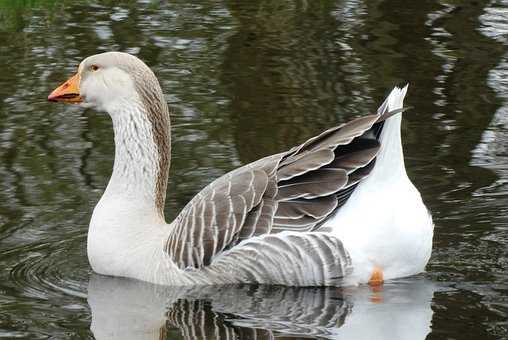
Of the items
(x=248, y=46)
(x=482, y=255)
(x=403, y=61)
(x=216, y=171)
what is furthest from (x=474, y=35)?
(x=482, y=255)

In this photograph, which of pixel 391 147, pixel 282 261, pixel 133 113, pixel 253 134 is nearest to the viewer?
pixel 391 147

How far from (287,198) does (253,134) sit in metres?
2.79

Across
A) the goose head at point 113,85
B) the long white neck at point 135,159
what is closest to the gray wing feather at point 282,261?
the long white neck at point 135,159

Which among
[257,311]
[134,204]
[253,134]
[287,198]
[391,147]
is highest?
[391,147]

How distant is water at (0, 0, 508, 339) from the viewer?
723cm

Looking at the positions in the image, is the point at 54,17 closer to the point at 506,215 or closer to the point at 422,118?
the point at 422,118

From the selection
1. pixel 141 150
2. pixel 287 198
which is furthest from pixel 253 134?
pixel 287 198

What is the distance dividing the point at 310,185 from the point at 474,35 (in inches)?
232

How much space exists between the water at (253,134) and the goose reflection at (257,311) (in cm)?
2

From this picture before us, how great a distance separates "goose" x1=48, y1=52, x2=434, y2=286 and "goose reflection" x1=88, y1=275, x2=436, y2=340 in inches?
4.3

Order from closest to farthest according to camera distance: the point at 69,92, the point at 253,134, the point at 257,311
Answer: the point at 257,311 < the point at 69,92 < the point at 253,134

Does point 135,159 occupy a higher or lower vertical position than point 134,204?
higher

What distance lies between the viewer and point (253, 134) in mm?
10555

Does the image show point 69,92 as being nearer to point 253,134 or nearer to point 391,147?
point 391,147
